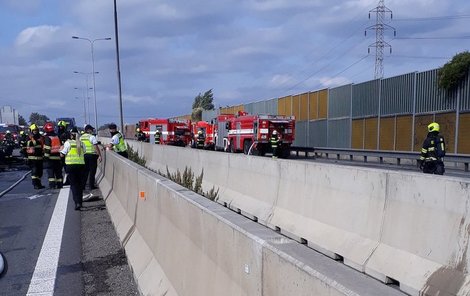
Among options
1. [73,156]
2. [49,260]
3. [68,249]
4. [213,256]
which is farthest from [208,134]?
[213,256]

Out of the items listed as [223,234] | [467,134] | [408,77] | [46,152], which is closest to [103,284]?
[223,234]

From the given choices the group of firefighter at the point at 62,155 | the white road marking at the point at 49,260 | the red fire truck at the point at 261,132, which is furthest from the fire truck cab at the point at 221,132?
the white road marking at the point at 49,260

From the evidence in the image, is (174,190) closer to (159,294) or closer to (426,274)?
(159,294)

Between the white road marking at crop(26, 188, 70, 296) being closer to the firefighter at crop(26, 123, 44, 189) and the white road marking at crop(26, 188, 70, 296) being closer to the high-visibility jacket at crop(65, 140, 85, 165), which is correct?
the high-visibility jacket at crop(65, 140, 85, 165)

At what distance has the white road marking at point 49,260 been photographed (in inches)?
244

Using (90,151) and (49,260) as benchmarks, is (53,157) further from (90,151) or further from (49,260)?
(49,260)

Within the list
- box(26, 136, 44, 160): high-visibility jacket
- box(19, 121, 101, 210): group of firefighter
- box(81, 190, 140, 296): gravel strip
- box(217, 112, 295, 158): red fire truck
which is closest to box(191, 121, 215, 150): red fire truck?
box(217, 112, 295, 158): red fire truck

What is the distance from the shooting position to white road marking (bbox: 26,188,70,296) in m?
6.20

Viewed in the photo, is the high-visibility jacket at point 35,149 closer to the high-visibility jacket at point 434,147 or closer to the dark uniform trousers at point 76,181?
the dark uniform trousers at point 76,181

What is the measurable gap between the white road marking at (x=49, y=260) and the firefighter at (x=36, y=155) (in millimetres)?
5189

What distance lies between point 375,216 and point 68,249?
183 inches

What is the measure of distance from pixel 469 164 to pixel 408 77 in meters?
10.0

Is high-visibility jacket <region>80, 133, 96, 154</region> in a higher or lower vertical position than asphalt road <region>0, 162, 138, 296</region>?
higher

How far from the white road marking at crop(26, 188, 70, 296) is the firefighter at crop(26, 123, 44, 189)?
17.0 ft
